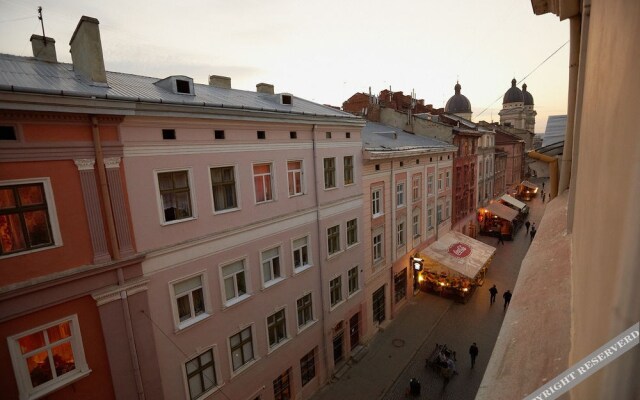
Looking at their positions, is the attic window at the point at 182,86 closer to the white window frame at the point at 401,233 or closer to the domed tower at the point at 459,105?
the white window frame at the point at 401,233

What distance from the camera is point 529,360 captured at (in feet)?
6.81

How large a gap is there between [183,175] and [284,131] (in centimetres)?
448

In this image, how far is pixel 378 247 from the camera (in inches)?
752

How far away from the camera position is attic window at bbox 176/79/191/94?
1133cm

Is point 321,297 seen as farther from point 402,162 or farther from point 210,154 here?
point 402,162

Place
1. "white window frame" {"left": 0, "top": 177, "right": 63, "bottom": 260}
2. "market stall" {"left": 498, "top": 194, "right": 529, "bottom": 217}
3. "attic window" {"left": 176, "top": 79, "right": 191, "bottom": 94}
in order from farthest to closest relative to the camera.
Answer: "market stall" {"left": 498, "top": 194, "right": 529, "bottom": 217} < "attic window" {"left": 176, "top": 79, "right": 191, "bottom": 94} < "white window frame" {"left": 0, "top": 177, "right": 63, "bottom": 260}

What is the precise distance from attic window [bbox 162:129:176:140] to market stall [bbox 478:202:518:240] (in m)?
32.5

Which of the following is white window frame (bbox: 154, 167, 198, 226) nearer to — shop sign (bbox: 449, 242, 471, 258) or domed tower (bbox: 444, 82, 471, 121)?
shop sign (bbox: 449, 242, 471, 258)

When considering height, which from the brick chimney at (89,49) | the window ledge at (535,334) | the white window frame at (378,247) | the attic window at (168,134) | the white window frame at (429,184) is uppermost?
the brick chimney at (89,49)

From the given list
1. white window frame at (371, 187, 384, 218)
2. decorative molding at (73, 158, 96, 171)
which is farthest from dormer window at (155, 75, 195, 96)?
white window frame at (371, 187, 384, 218)

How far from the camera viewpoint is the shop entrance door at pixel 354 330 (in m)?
17.6

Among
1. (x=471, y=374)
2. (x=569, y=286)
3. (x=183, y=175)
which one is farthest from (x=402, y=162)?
(x=569, y=286)

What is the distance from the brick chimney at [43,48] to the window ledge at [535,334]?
46.1 feet

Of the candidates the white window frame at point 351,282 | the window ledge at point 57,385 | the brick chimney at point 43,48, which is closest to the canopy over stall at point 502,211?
the white window frame at point 351,282
